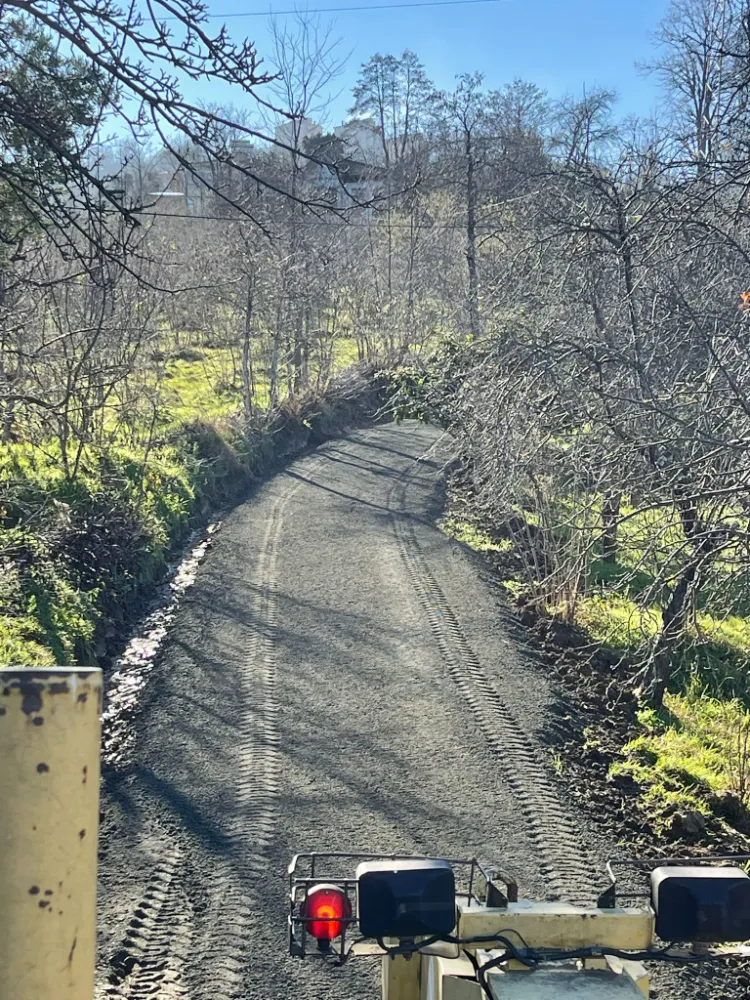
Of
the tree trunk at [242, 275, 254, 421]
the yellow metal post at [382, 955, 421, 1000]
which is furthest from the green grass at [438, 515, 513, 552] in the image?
the yellow metal post at [382, 955, 421, 1000]

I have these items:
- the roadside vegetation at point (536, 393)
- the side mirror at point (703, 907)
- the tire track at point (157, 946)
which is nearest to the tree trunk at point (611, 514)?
the roadside vegetation at point (536, 393)

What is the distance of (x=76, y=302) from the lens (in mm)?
16047

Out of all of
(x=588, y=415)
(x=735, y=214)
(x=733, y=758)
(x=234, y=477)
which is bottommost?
(x=733, y=758)

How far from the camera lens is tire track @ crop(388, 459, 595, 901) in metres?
5.80

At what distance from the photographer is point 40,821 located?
136 cm

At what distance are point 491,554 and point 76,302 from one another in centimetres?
767

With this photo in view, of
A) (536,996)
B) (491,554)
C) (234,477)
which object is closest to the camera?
(536,996)

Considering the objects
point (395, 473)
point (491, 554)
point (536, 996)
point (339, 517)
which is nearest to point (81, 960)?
point (536, 996)

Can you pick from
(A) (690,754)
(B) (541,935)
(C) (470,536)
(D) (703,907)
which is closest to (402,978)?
(B) (541,935)

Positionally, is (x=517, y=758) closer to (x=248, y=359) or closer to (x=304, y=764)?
(x=304, y=764)

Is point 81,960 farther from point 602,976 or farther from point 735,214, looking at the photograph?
point 735,214

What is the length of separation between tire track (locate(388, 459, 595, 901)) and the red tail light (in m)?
3.27

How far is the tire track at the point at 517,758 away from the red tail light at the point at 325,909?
327 cm

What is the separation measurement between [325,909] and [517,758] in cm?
499
